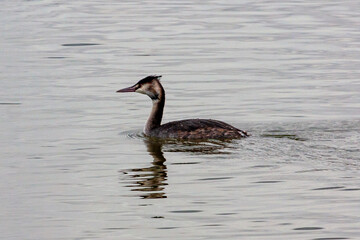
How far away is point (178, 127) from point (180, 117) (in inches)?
98.7

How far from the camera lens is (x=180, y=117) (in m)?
19.8

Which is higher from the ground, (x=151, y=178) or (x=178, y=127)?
(x=178, y=127)

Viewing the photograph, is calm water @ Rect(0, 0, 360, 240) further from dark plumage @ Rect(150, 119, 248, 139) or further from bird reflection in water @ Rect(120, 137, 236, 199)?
dark plumage @ Rect(150, 119, 248, 139)

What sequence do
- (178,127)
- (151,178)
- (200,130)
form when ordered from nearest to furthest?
(151,178)
(200,130)
(178,127)

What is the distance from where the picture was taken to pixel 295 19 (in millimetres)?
35406

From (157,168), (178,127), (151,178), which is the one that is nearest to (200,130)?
(178,127)

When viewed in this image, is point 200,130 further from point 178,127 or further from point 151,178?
point 151,178

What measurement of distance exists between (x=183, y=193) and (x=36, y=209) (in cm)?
190

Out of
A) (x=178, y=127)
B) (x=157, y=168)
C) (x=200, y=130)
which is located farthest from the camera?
(x=178, y=127)

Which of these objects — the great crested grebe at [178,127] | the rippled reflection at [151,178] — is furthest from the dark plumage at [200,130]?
the rippled reflection at [151,178]

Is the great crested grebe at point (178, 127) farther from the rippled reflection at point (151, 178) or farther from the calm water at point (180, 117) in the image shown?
the rippled reflection at point (151, 178)

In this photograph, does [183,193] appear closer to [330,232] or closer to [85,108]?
[330,232]

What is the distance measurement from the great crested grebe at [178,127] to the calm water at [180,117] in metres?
0.22

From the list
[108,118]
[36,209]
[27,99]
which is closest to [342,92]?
[108,118]
